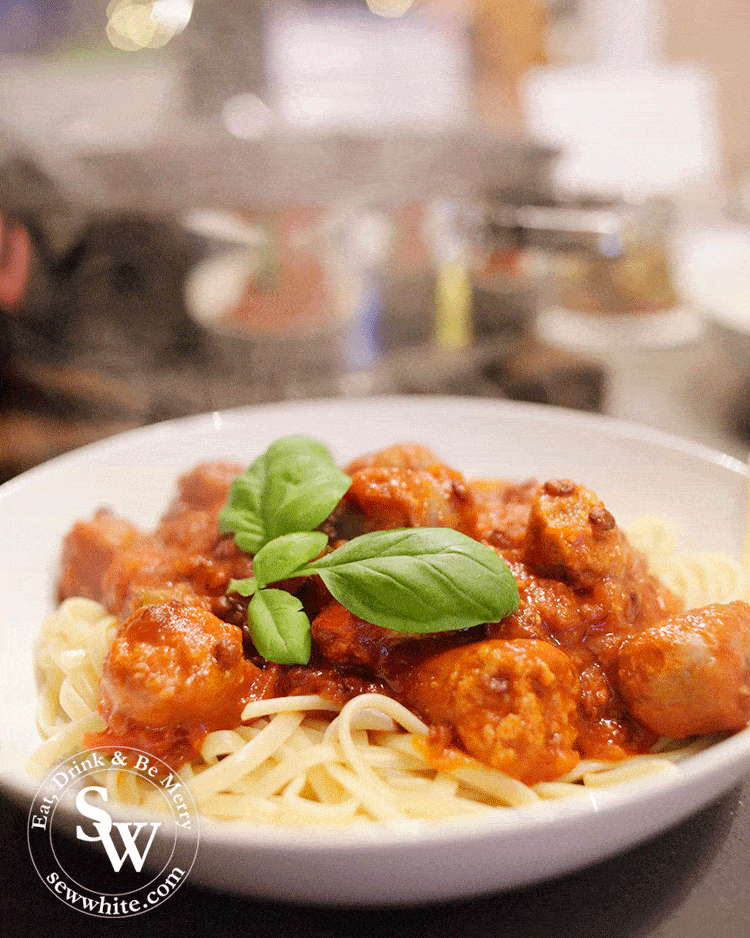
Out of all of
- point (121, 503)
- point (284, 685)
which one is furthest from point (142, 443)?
point (284, 685)

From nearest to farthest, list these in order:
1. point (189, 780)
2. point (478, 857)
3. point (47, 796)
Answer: point (478, 857) → point (47, 796) → point (189, 780)

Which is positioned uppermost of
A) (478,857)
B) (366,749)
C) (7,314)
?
(7,314)

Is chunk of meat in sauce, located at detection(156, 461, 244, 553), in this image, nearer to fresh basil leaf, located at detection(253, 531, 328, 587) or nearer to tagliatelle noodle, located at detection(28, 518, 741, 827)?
tagliatelle noodle, located at detection(28, 518, 741, 827)

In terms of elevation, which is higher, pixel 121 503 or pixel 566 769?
pixel 121 503

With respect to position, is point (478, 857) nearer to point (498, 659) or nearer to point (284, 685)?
point (498, 659)

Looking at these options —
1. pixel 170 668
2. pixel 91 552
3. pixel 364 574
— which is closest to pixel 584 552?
pixel 364 574

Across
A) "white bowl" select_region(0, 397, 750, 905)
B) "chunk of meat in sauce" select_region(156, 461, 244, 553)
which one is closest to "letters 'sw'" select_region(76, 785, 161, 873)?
"white bowl" select_region(0, 397, 750, 905)
